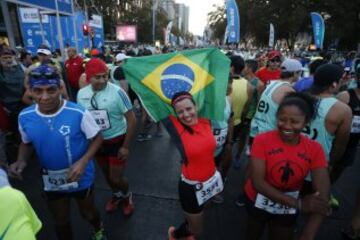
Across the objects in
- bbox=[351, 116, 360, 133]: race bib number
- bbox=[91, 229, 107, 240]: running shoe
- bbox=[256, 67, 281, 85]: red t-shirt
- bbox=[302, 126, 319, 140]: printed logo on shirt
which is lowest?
bbox=[91, 229, 107, 240]: running shoe

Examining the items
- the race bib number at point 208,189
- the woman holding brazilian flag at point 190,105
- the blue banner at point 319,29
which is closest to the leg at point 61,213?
the woman holding brazilian flag at point 190,105

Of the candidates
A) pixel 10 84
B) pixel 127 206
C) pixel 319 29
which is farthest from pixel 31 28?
pixel 319 29

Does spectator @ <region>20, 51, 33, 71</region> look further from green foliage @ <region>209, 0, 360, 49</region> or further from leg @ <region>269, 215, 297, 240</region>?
green foliage @ <region>209, 0, 360, 49</region>

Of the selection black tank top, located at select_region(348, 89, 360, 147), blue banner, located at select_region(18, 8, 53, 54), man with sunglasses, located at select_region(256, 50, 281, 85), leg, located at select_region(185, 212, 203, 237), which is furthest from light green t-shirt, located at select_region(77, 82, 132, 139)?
blue banner, located at select_region(18, 8, 53, 54)

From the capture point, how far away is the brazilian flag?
9.43ft

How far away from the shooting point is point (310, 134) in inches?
114

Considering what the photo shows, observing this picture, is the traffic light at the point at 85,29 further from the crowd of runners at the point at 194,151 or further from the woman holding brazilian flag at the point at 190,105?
the woman holding brazilian flag at the point at 190,105

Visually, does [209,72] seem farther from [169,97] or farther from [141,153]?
[141,153]

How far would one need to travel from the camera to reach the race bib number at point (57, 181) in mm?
2535

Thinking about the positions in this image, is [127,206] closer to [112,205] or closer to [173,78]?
[112,205]

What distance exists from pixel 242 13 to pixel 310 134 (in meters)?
37.8

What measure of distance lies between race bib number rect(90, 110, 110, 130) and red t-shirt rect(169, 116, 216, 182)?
38.4 inches

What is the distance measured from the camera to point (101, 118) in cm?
330

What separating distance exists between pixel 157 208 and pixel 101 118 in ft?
4.86
